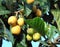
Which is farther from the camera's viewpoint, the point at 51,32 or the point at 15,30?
the point at 51,32

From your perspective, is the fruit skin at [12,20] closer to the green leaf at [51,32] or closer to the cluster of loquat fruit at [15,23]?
the cluster of loquat fruit at [15,23]

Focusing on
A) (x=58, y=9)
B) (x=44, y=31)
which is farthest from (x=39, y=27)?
(x=58, y=9)

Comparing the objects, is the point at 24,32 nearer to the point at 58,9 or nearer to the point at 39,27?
the point at 39,27

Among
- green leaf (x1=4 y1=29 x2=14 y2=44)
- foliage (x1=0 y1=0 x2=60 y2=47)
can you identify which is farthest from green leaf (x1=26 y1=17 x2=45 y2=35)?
green leaf (x1=4 y1=29 x2=14 y2=44)

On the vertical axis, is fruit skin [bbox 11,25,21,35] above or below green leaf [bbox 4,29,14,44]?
above

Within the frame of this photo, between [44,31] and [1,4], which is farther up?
[1,4]

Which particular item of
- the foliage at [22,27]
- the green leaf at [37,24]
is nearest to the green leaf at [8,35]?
the foliage at [22,27]

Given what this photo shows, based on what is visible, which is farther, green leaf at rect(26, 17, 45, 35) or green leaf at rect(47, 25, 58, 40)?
green leaf at rect(47, 25, 58, 40)

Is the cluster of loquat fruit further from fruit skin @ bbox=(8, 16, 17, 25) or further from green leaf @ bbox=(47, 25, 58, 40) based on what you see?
green leaf @ bbox=(47, 25, 58, 40)

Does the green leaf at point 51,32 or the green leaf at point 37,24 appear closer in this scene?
the green leaf at point 37,24

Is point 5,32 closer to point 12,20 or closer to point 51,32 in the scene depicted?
point 12,20

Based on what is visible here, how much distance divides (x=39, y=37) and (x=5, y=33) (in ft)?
0.46

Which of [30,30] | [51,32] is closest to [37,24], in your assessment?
[30,30]

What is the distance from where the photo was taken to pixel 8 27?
1.00 meters
